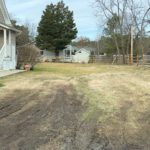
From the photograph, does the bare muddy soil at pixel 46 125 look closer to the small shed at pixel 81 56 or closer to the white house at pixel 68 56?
the white house at pixel 68 56

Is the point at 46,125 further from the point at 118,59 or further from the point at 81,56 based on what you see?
the point at 81,56

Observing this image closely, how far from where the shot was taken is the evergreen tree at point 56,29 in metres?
66.9

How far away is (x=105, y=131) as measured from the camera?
8.41 meters

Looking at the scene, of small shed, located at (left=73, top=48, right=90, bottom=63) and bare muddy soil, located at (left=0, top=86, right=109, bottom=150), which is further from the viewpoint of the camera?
small shed, located at (left=73, top=48, right=90, bottom=63)

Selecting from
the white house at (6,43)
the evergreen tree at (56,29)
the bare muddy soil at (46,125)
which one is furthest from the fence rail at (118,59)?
the bare muddy soil at (46,125)

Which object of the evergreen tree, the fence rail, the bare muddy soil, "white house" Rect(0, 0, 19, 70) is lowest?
the bare muddy soil

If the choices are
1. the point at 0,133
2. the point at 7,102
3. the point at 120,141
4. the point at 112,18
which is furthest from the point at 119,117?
the point at 112,18

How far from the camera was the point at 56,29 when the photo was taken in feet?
219

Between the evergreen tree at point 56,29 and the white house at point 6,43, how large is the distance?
3616cm

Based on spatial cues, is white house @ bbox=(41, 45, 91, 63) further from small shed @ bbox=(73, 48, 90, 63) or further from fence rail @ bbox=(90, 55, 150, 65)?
fence rail @ bbox=(90, 55, 150, 65)

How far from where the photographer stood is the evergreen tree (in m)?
66.9

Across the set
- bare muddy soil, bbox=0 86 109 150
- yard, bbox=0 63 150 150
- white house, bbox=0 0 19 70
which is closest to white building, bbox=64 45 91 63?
white house, bbox=0 0 19 70

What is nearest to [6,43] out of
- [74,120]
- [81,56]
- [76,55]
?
[74,120]

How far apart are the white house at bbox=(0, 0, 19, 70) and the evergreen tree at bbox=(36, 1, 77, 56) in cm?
3616
